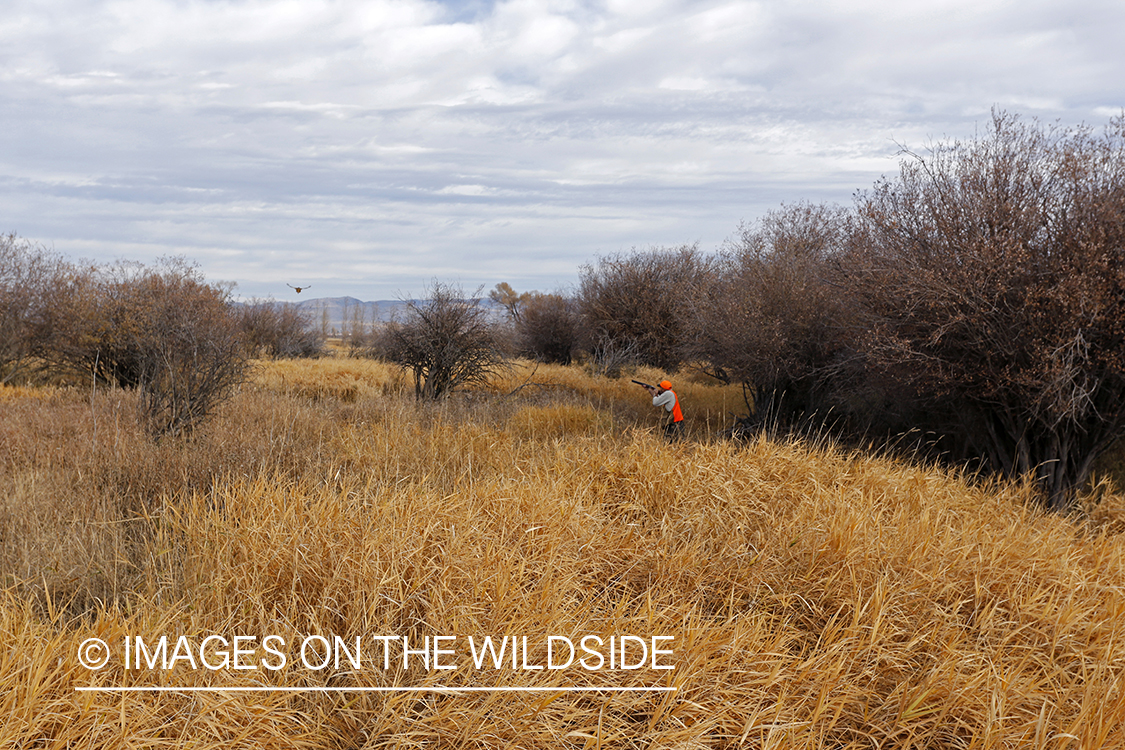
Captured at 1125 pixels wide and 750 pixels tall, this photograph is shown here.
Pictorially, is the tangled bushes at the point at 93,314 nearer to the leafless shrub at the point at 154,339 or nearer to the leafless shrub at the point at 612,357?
the leafless shrub at the point at 154,339

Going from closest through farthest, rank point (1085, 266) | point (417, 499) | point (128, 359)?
1. point (417, 499)
2. point (1085, 266)
3. point (128, 359)

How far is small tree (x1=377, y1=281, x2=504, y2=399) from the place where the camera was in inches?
553

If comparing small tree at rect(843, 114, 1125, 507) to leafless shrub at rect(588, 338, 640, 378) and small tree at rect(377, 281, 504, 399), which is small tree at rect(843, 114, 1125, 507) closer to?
small tree at rect(377, 281, 504, 399)

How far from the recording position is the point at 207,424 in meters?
8.20

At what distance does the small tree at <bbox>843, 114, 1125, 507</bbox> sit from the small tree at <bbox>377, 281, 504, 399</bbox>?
791cm

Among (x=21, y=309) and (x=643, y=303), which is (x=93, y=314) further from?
(x=643, y=303)

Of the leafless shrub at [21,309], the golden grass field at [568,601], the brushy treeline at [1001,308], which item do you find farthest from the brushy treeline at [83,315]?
the brushy treeline at [1001,308]

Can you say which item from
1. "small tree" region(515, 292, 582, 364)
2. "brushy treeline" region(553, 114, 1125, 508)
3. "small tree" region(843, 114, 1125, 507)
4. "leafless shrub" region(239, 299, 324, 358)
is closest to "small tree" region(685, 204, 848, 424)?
"brushy treeline" region(553, 114, 1125, 508)

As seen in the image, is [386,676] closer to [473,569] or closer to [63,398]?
[473,569]

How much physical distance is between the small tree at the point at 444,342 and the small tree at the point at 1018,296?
25.9 ft

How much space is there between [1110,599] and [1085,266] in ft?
13.0

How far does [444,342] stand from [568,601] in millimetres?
10907

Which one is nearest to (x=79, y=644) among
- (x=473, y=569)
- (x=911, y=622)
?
(x=473, y=569)

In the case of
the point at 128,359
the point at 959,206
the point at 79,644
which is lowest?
the point at 79,644
